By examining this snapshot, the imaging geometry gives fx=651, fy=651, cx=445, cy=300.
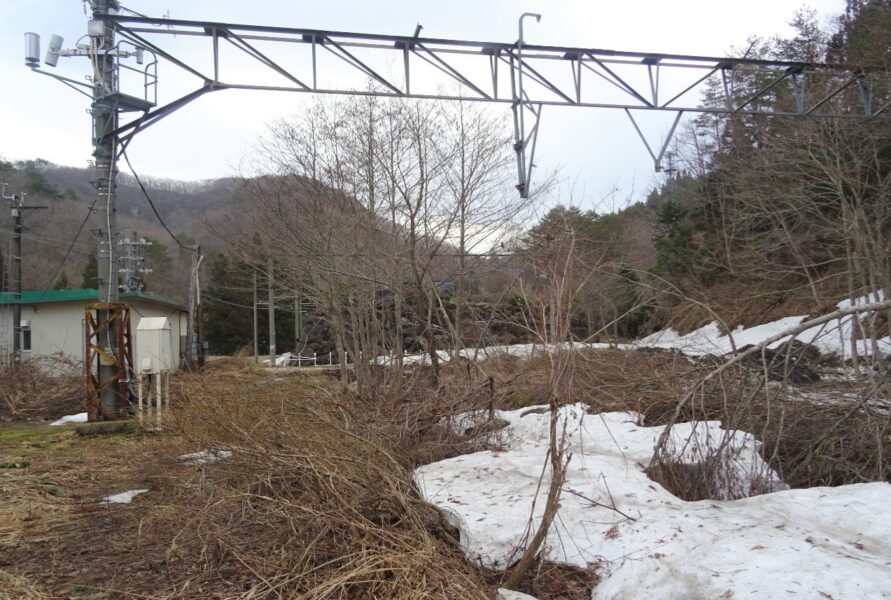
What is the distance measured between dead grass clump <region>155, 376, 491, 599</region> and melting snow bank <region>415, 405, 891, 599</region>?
1.90 feet

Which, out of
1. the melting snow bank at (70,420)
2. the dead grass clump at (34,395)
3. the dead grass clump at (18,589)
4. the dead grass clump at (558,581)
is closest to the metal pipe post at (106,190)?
the melting snow bank at (70,420)

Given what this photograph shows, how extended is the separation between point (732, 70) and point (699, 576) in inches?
389

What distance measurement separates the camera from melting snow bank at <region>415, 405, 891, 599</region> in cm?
349

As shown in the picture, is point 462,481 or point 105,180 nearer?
point 462,481

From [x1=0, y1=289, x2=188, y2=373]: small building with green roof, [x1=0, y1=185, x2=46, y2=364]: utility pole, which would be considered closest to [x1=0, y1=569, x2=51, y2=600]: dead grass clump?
[x1=0, y1=185, x2=46, y2=364]: utility pole

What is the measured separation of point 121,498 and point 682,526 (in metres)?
5.64

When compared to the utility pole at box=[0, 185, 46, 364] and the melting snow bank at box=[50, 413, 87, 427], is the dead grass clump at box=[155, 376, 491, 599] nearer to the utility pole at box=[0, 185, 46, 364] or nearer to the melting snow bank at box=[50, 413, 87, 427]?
the melting snow bank at box=[50, 413, 87, 427]

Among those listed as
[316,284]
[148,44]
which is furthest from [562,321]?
[316,284]

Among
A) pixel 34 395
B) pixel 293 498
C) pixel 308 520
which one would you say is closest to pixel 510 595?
pixel 308 520

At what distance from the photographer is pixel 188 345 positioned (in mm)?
27562

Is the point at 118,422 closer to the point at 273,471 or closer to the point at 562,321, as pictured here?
the point at 273,471

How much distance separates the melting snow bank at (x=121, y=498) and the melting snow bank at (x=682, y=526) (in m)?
3.19

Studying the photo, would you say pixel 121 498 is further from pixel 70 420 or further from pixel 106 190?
pixel 70 420

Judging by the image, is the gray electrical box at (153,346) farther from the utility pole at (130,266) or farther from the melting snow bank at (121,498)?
the utility pole at (130,266)
